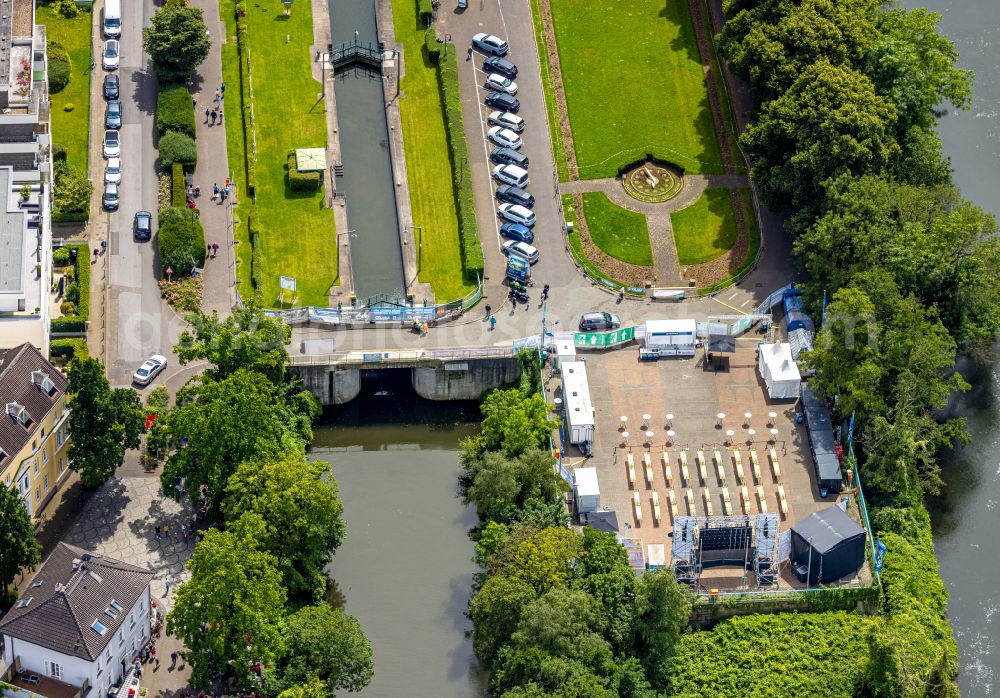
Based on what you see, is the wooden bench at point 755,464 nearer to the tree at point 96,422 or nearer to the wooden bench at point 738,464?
the wooden bench at point 738,464

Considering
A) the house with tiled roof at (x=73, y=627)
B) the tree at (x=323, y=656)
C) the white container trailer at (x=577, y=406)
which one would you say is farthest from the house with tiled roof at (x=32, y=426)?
the white container trailer at (x=577, y=406)

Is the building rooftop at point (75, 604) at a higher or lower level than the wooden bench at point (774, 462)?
lower

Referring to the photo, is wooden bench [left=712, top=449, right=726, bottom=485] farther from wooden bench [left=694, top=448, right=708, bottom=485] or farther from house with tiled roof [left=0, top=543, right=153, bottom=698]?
house with tiled roof [left=0, top=543, right=153, bottom=698]

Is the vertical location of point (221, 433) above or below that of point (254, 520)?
above

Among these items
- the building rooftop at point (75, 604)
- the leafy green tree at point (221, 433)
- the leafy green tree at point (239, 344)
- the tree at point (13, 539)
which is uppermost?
the leafy green tree at point (239, 344)

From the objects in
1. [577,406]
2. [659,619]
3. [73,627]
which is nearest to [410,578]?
[577,406]

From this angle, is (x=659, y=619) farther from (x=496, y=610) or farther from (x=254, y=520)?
(x=254, y=520)
